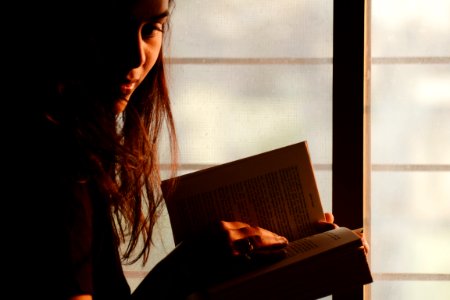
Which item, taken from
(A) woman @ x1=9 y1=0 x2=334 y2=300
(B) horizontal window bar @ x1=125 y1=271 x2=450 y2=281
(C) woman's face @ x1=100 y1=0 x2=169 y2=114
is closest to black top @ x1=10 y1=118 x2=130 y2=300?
(A) woman @ x1=9 y1=0 x2=334 y2=300

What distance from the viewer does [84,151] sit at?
27.0 inches

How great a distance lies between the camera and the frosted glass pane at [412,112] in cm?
128

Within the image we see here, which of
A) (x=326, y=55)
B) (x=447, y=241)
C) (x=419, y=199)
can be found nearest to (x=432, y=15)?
(x=326, y=55)

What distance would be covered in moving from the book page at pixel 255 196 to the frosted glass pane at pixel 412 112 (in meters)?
0.46

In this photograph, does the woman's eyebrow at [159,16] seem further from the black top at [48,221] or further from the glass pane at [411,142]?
the glass pane at [411,142]

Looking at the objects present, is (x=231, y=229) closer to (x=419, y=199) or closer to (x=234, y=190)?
(x=234, y=190)

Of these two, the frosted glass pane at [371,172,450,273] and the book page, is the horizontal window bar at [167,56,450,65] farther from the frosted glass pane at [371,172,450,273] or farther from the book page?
the book page

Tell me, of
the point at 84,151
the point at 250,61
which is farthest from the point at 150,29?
the point at 250,61

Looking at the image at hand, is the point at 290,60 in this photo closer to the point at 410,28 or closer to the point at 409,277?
the point at 410,28

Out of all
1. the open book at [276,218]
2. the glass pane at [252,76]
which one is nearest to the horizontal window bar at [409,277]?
the glass pane at [252,76]

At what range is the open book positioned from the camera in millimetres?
794

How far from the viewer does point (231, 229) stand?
32.6 inches

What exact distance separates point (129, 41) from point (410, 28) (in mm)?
783

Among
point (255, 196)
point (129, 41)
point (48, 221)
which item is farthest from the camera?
point (255, 196)
